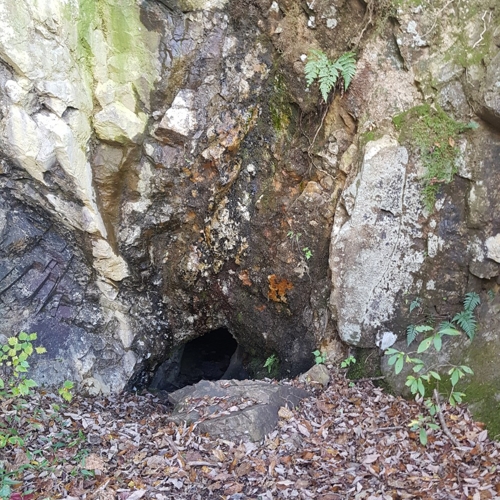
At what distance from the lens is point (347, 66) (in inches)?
194

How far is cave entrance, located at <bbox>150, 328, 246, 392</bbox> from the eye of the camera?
7.64 meters

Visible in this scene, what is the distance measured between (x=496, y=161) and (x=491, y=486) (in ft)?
9.71

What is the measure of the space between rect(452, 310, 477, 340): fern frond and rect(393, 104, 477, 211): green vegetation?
119 centimetres

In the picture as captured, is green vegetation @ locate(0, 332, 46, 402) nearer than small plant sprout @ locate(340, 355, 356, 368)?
Yes

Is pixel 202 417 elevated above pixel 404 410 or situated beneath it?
situated beneath

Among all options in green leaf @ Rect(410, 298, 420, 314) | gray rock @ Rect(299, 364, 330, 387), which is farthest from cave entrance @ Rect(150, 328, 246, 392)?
green leaf @ Rect(410, 298, 420, 314)

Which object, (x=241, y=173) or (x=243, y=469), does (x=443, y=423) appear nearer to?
(x=243, y=469)

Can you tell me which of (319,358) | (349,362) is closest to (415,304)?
(349,362)

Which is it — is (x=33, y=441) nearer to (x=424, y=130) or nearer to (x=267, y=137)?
(x=267, y=137)

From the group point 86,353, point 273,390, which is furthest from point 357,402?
point 86,353

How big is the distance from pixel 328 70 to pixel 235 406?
368 cm

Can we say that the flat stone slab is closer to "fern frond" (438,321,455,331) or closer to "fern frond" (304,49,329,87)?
"fern frond" (438,321,455,331)

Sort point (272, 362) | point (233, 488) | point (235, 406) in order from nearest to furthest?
point (233, 488) → point (235, 406) → point (272, 362)

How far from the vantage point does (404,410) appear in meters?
4.42
